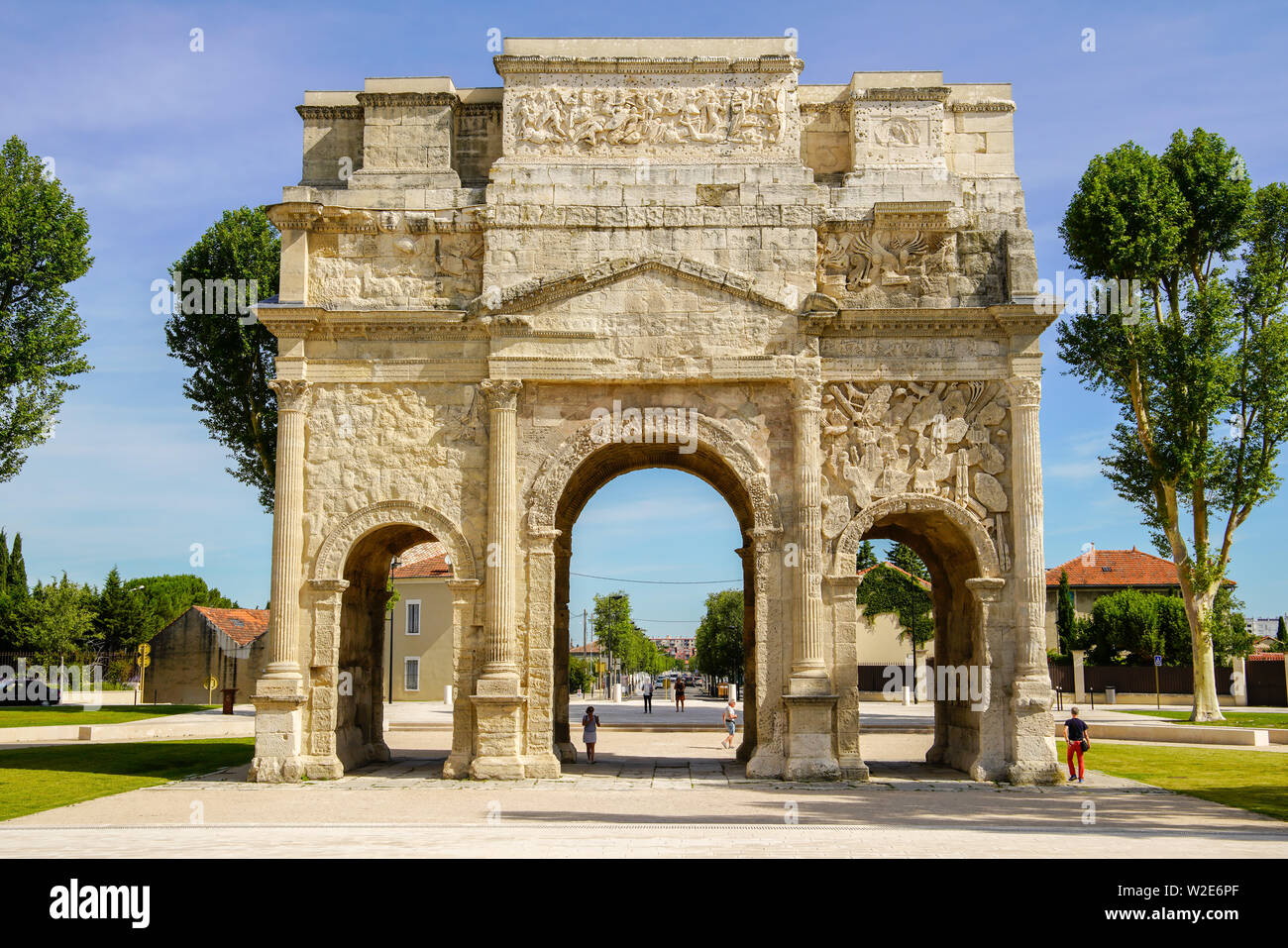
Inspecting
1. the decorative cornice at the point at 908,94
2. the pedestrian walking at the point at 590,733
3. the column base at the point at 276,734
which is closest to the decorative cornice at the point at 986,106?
the decorative cornice at the point at 908,94

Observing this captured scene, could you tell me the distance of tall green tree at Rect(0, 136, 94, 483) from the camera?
27.1m

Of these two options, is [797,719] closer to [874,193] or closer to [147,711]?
[874,193]

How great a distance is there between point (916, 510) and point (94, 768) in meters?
14.8

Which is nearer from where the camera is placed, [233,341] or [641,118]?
[641,118]

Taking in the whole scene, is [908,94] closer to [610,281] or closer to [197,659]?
[610,281]

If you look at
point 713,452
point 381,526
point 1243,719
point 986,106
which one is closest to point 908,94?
point 986,106

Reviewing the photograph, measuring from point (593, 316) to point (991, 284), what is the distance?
22.1ft

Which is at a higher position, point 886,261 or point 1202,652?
point 886,261

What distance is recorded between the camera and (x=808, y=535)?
58.4 feet

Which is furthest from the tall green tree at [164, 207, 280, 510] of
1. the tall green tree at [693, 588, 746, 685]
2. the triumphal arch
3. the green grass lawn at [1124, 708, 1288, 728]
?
the tall green tree at [693, 588, 746, 685]

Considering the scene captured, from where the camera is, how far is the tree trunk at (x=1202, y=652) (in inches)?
1129

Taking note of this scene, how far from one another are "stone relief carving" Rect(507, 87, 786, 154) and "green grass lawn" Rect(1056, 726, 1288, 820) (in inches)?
466

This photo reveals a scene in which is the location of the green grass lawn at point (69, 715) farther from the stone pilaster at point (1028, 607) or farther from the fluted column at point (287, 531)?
the stone pilaster at point (1028, 607)
